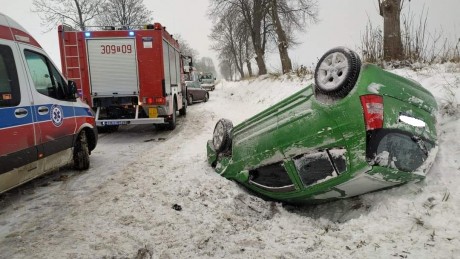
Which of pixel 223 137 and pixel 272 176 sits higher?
pixel 223 137

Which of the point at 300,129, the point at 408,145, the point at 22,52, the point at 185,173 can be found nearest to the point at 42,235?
the point at 185,173

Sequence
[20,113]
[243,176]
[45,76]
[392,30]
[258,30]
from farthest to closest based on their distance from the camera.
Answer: [258,30]
[392,30]
[45,76]
[243,176]
[20,113]

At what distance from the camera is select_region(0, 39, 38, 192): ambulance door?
3.88 metres

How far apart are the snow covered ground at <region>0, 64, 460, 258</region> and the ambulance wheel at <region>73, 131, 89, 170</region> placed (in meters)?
0.81

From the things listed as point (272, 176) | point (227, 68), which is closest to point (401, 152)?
point (272, 176)

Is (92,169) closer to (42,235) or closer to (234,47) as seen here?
(42,235)

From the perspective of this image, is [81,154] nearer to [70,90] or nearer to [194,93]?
[70,90]

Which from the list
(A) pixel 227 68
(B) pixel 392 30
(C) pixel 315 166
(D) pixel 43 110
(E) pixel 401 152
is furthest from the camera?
(A) pixel 227 68

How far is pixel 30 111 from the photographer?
4.32m

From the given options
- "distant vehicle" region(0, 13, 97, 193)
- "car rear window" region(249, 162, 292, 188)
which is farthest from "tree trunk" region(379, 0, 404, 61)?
"distant vehicle" region(0, 13, 97, 193)

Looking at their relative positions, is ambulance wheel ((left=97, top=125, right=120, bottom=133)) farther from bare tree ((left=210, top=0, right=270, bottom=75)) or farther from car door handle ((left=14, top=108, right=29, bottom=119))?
bare tree ((left=210, top=0, right=270, bottom=75))

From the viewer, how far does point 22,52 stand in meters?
4.40

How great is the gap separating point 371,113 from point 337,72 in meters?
0.56

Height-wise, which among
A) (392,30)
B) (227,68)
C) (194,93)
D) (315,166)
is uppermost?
(227,68)
